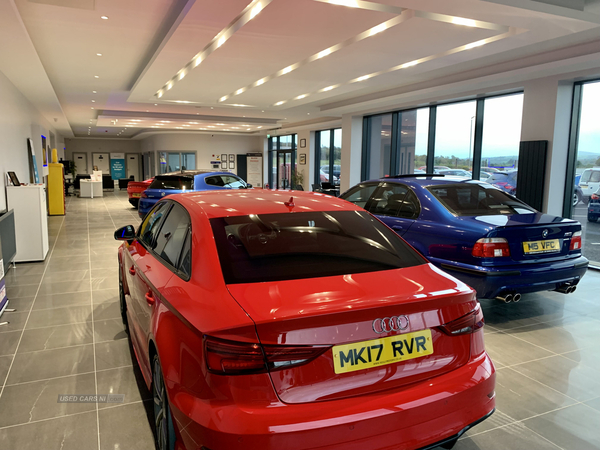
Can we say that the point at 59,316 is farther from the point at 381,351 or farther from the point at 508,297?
the point at 508,297

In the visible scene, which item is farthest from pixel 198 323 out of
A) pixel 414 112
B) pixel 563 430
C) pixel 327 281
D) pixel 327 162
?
pixel 327 162

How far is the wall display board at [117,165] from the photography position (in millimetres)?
29719

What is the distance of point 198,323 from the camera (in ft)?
4.58

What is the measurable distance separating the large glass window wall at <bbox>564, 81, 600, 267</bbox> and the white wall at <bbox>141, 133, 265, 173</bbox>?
1617cm

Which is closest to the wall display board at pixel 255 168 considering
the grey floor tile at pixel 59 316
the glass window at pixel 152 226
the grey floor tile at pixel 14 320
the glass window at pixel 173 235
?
the grey floor tile at pixel 59 316

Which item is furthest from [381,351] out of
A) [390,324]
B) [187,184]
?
[187,184]

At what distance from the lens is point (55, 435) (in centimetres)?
210

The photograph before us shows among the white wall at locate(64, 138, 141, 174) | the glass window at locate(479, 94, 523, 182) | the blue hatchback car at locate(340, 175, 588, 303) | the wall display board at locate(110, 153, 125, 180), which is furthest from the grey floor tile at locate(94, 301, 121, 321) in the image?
the wall display board at locate(110, 153, 125, 180)

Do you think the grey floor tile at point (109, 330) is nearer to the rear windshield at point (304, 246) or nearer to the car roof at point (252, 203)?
the car roof at point (252, 203)

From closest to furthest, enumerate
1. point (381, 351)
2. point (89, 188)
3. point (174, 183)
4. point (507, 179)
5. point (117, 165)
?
point (381, 351) < point (507, 179) < point (174, 183) < point (89, 188) < point (117, 165)

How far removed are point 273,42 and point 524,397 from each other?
466 cm

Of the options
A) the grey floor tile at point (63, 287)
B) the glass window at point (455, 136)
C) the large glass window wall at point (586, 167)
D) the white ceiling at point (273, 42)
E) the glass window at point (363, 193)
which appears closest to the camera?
the white ceiling at point (273, 42)

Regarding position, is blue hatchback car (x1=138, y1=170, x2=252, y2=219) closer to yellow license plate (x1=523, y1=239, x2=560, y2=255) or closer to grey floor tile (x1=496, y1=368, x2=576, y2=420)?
yellow license plate (x1=523, y1=239, x2=560, y2=255)

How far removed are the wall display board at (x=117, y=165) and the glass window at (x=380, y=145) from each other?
75.3 ft
